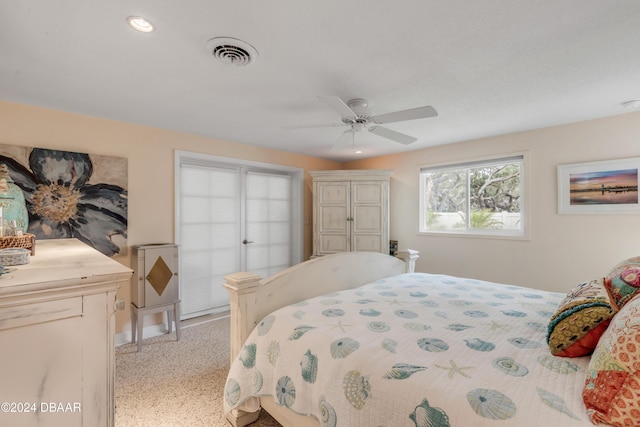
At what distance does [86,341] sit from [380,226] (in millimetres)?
3784

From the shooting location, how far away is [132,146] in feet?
10.0

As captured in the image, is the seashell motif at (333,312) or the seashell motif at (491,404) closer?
the seashell motif at (491,404)

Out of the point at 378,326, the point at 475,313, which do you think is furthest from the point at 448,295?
the point at 378,326

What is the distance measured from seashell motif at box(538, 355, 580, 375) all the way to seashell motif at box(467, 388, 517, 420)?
12.1 inches

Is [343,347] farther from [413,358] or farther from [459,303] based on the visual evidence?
[459,303]

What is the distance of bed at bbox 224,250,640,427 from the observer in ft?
2.98

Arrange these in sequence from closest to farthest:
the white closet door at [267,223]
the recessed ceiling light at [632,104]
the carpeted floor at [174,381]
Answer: the carpeted floor at [174,381] < the recessed ceiling light at [632,104] < the white closet door at [267,223]

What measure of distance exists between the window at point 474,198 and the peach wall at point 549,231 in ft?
0.43

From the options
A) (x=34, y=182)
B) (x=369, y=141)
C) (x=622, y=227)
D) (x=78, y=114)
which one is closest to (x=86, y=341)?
(x=34, y=182)

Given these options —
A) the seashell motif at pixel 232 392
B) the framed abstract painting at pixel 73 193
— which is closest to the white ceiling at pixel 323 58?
the framed abstract painting at pixel 73 193

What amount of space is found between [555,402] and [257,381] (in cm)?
130

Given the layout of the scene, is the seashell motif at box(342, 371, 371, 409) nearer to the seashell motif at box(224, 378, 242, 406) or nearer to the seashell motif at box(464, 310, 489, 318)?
the seashell motif at box(224, 378, 242, 406)

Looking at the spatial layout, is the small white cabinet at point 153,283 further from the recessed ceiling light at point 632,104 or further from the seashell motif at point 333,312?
the recessed ceiling light at point 632,104

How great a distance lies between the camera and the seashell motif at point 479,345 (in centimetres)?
127
